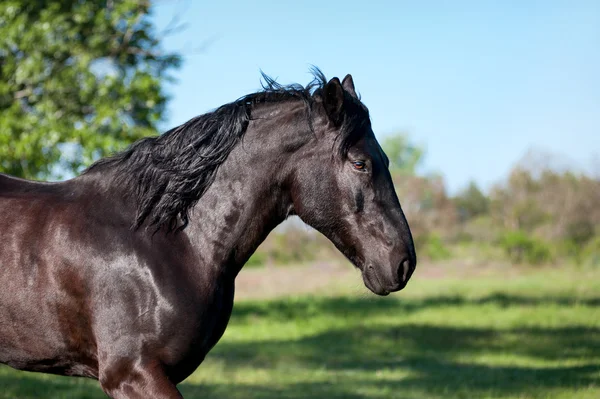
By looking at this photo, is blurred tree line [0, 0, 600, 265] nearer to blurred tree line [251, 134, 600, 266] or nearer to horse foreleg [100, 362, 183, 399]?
horse foreleg [100, 362, 183, 399]

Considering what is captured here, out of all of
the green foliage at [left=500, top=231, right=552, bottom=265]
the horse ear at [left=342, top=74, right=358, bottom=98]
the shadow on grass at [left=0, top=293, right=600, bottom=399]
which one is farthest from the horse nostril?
the green foliage at [left=500, top=231, right=552, bottom=265]

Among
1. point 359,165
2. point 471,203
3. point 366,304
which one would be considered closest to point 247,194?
point 359,165

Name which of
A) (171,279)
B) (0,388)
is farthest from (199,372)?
(171,279)

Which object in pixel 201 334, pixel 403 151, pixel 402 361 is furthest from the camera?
pixel 403 151

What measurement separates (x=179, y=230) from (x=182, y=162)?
0.35m

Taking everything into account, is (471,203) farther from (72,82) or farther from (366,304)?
(72,82)

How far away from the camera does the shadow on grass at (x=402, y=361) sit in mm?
7469

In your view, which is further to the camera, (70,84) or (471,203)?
(471,203)

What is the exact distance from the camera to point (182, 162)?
3699 millimetres

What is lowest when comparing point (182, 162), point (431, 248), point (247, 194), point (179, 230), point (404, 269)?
point (431, 248)

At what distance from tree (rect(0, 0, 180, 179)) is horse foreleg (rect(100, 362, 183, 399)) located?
26.3ft

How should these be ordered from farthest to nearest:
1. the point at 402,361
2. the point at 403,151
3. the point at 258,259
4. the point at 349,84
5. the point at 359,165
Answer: the point at 403,151, the point at 258,259, the point at 402,361, the point at 349,84, the point at 359,165

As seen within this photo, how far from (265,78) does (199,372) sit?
5540 mm

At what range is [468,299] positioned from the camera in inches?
665
